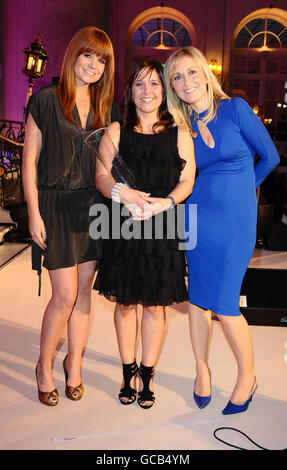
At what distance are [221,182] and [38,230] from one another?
2.68 ft

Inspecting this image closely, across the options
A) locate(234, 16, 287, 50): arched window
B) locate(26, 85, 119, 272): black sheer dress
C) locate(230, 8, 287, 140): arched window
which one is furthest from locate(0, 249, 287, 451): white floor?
locate(234, 16, 287, 50): arched window

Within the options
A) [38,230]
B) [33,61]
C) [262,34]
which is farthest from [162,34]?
[38,230]

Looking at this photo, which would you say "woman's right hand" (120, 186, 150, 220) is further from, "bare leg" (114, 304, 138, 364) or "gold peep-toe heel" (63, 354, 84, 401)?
"gold peep-toe heel" (63, 354, 84, 401)

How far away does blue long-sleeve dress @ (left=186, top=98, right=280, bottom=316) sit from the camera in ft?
6.27

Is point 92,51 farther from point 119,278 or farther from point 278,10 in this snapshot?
point 278,10

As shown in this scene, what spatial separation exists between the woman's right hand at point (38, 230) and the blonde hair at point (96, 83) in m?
0.45

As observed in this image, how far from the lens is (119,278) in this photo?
2.00m

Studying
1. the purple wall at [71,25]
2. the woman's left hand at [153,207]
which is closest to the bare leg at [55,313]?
the woman's left hand at [153,207]

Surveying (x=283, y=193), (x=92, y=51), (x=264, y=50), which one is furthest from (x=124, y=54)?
(x=92, y=51)

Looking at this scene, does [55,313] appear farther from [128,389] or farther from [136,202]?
[136,202]

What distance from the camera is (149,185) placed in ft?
6.40

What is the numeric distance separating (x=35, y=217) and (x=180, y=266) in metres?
0.67

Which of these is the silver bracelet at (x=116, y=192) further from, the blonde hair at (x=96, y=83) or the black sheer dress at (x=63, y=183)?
the blonde hair at (x=96, y=83)

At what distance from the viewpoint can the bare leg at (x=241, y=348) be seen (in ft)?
6.62
